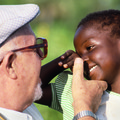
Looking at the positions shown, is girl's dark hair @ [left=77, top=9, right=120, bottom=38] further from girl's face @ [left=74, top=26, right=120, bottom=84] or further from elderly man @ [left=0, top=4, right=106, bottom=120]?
elderly man @ [left=0, top=4, right=106, bottom=120]

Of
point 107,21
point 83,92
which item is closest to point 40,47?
point 83,92

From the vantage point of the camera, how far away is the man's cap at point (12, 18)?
1.83 m

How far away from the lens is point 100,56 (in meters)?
2.49

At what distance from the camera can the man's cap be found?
183cm

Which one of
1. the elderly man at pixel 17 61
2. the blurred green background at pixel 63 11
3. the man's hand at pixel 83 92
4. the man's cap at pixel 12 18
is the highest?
the man's cap at pixel 12 18

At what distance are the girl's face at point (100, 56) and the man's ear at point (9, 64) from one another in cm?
90

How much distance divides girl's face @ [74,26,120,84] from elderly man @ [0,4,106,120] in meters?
0.52

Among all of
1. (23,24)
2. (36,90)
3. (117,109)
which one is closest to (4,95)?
(36,90)

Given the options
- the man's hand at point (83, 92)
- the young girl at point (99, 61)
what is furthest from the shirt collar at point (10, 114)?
the young girl at point (99, 61)

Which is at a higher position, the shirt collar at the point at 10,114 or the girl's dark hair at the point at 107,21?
the girl's dark hair at the point at 107,21

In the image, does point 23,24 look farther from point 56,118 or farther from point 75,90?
point 56,118

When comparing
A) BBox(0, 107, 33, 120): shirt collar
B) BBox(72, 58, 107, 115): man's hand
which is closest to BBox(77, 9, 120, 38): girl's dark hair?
BBox(72, 58, 107, 115): man's hand

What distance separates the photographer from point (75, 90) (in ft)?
7.24

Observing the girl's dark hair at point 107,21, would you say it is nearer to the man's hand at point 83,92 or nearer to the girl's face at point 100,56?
the girl's face at point 100,56
